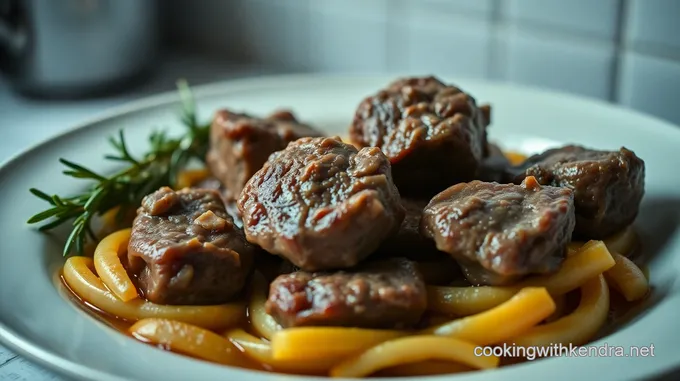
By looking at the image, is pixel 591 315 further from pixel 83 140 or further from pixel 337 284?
pixel 83 140

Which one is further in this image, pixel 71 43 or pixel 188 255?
pixel 71 43

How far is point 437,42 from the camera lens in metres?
5.76

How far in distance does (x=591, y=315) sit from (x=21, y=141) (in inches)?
159

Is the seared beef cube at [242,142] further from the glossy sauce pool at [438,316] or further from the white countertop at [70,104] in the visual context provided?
the white countertop at [70,104]

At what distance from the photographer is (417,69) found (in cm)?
593

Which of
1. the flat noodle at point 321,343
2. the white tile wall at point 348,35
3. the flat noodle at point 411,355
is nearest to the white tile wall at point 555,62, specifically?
the white tile wall at point 348,35

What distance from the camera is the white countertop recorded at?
18.6ft

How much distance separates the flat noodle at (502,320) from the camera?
9.09ft

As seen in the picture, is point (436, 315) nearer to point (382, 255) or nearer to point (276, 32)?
point (382, 255)

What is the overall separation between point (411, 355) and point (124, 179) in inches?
70.7

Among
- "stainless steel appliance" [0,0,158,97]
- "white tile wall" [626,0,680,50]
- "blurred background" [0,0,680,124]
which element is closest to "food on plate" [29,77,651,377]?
"white tile wall" [626,0,680,50]

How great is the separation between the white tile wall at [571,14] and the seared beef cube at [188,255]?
8.88 ft

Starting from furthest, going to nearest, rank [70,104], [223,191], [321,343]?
1. [70,104]
2. [223,191]
3. [321,343]

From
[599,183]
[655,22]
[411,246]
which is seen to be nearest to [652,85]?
[655,22]
